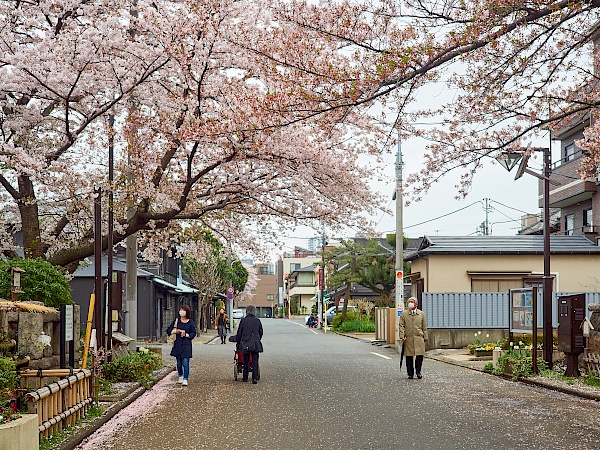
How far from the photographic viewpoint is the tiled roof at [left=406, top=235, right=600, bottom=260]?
31.5 meters

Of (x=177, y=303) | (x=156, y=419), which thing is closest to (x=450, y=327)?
(x=156, y=419)

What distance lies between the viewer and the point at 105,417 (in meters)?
→ 11.1

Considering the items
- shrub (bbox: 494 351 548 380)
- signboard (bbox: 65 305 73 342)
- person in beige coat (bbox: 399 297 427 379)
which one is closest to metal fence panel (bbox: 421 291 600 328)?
shrub (bbox: 494 351 548 380)

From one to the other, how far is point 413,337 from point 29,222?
29.5 feet

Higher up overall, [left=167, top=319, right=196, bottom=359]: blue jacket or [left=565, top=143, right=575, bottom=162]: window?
[left=565, top=143, right=575, bottom=162]: window

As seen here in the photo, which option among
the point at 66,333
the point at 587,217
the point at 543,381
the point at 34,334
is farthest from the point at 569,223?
the point at 34,334

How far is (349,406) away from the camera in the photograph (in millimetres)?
12352

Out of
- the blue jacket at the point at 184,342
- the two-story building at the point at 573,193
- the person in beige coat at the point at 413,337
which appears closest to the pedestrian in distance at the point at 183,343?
the blue jacket at the point at 184,342

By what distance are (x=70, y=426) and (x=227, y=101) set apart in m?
9.05

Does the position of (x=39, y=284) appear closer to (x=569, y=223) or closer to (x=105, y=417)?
(x=105, y=417)

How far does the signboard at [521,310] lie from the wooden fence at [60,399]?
11.3 metres

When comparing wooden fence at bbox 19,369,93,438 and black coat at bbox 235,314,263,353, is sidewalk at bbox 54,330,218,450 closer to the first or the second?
wooden fence at bbox 19,369,93,438

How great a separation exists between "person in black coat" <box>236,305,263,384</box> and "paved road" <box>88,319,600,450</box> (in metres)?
0.38

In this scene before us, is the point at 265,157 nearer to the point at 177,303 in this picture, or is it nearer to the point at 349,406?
the point at 349,406
